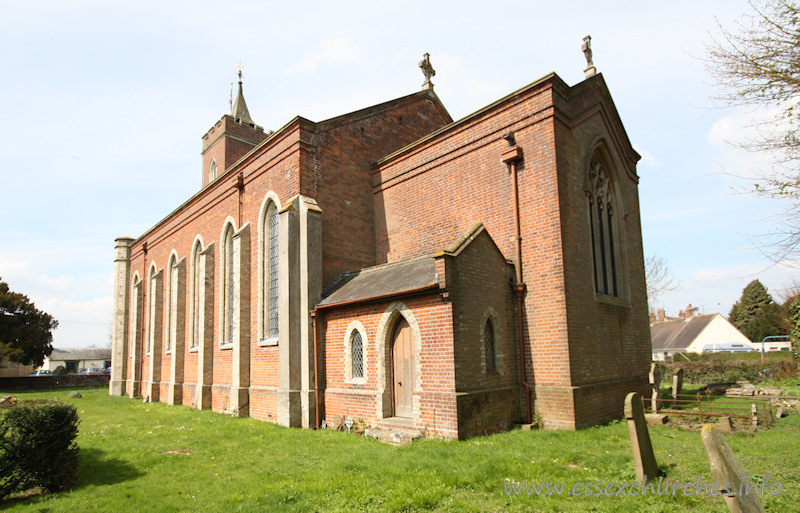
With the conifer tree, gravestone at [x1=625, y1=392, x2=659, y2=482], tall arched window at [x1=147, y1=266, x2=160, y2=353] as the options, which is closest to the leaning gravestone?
gravestone at [x1=625, y1=392, x2=659, y2=482]

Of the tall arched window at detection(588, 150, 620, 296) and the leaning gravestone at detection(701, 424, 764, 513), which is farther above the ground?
the tall arched window at detection(588, 150, 620, 296)

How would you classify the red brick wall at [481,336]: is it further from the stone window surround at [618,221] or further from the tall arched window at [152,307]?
the tall arched window at [152,307]

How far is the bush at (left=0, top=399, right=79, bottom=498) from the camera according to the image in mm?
7945

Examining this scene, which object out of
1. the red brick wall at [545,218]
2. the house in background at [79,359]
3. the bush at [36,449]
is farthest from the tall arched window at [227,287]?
the house in background at [79,359]

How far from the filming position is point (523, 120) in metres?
12.4

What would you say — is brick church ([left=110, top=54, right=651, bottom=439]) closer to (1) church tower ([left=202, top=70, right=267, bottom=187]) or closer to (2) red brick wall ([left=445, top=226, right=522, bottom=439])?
(2) red brick wall ([left=445, top=226, right=522, bottom=439])

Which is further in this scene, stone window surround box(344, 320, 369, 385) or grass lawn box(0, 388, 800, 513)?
stone window surround box(344, 320, 369, 385)

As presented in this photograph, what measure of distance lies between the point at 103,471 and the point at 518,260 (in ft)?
32.0

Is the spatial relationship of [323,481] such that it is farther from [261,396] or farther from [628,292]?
[628,292]

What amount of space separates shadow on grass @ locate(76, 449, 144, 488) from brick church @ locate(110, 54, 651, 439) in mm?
4461

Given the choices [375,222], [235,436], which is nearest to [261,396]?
[235,436]

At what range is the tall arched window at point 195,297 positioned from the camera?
21441 mm

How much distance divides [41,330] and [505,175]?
137 ft

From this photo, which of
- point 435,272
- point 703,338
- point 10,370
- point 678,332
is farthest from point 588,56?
point 10,370
